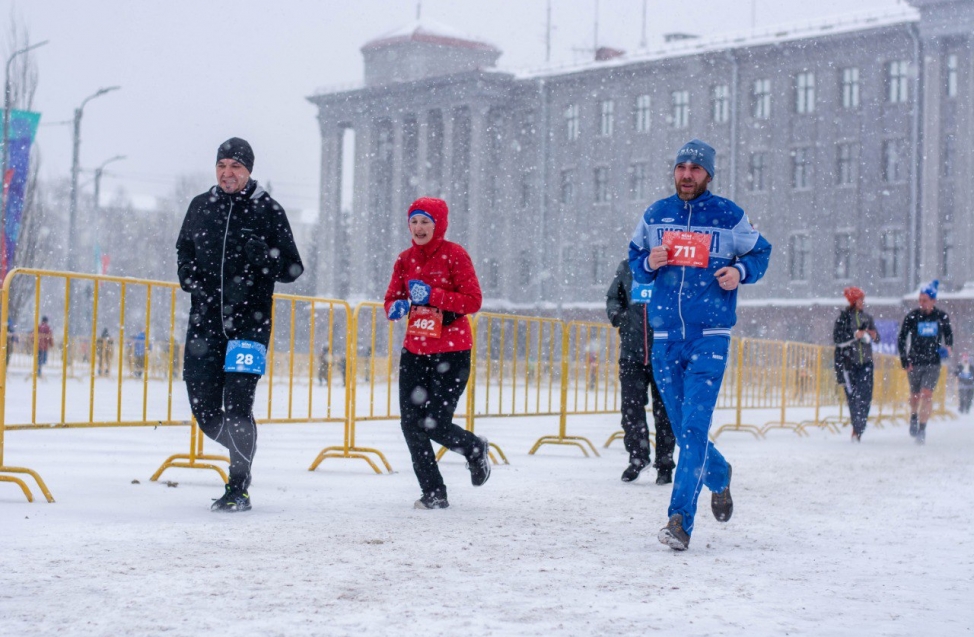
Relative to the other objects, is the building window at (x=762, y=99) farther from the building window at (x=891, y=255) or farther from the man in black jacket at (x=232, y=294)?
the man in black jacket at (x=232, y=294)

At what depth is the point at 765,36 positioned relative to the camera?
51281 millimetres

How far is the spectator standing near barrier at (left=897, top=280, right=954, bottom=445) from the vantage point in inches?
605

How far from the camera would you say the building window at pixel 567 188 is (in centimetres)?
5828

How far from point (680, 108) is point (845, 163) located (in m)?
7.82

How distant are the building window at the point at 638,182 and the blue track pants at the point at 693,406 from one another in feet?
165

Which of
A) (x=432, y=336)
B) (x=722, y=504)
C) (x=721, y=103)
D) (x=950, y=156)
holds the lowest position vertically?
(x=722, y=504)

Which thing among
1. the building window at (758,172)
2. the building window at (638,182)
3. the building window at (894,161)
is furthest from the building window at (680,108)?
the building window at (894,161)

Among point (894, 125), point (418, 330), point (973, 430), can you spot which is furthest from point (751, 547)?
point (894, 125)

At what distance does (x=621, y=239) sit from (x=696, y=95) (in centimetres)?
727

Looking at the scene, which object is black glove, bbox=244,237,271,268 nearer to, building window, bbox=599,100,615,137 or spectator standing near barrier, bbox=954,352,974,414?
spectator standing near barrier, bbox=954,352,974,414

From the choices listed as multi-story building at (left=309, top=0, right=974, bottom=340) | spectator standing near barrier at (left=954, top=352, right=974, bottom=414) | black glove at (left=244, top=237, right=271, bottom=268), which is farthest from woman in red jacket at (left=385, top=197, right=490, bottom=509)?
multi-story building at (left=309, top=0, right=974, bottom=340)

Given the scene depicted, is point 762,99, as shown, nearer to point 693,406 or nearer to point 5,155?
point 5,155

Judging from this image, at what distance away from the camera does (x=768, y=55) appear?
5112 centimetres

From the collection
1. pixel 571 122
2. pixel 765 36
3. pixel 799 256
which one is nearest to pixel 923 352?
pixel 799 256
